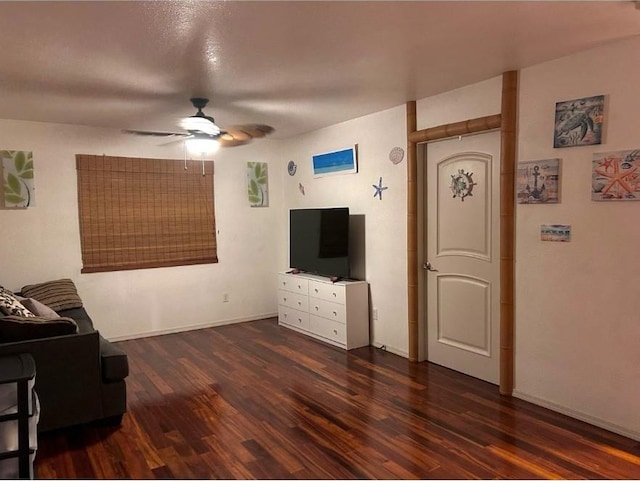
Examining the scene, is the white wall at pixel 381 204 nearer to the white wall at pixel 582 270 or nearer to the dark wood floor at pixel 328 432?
the dark wood floor at pixel 328 432

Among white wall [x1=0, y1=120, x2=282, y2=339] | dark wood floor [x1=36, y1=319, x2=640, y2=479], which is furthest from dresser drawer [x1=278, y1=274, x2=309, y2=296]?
dark wood floor [x1=36, y1=319, x2=640, y2=479]

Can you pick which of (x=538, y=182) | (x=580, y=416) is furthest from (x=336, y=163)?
(x=580, y=416)

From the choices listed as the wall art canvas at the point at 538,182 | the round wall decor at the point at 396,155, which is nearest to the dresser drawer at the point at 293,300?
the round wall decor at the point at 396,155

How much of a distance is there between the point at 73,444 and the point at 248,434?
1.08m

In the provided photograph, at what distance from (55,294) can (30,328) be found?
5.78ft

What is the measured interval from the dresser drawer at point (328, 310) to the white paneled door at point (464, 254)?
0.89 meters

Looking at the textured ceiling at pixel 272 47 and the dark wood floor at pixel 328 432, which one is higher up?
the textured ceiling at pixel 272 47

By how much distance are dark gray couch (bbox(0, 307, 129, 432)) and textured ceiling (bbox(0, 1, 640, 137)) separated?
1.77 metres

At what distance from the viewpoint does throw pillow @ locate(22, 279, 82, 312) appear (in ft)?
14.6

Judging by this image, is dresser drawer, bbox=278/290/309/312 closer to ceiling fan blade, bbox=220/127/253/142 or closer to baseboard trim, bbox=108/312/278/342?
baseboard trim, bbox=108/312/278/342

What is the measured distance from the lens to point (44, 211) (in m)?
4.95

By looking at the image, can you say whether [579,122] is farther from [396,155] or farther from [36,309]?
[36,309]

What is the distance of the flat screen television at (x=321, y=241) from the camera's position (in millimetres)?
5008

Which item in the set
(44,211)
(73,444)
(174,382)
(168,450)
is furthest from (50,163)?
(168,450)
